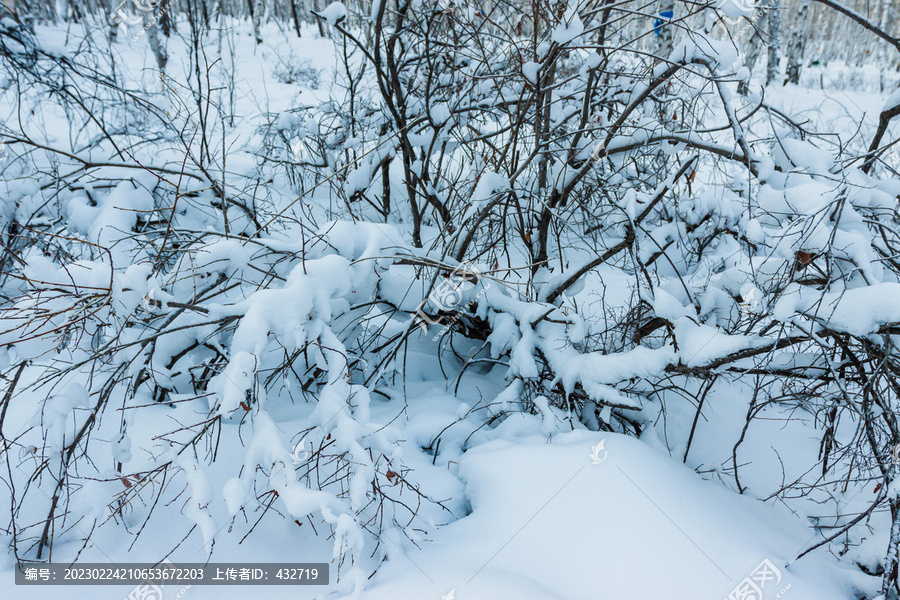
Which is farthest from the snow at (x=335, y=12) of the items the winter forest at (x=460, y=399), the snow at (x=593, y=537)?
the snow at (x=593, y=537)

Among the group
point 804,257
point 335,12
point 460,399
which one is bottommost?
point 460,399

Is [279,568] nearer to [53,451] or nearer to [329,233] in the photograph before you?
[53,451]

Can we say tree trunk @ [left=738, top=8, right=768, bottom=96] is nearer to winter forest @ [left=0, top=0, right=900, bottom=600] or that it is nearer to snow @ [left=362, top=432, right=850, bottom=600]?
winter forest @ [left=0, top=0, right=900, bottom=600]

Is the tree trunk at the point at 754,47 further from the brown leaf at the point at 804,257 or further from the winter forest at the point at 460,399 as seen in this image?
the brown leaf at the point at 804,257

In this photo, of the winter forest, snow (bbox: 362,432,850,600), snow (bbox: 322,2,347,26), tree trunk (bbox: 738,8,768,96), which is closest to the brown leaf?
the winter forest

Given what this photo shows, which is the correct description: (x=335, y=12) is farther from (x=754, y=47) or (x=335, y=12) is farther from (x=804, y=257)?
(x=754, y=47)

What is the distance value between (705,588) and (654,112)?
3.01 metres

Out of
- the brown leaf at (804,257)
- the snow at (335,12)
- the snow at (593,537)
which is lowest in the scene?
the snow at (593,537)

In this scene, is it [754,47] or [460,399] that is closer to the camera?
[460,399]

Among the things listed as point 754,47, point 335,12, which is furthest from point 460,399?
point 754,47

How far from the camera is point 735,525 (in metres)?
1.68

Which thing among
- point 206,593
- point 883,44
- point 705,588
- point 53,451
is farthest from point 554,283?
point 883,44

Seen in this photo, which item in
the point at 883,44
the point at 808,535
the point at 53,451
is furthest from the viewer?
the point at 883,44

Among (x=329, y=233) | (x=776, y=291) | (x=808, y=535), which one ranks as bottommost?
(x=808, y=535)
